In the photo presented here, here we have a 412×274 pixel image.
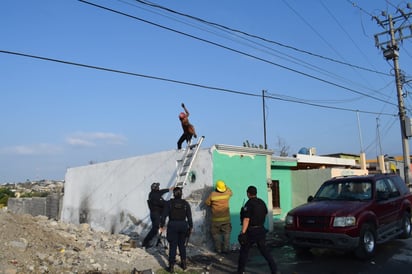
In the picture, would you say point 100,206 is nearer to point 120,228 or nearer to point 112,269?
point 120,228

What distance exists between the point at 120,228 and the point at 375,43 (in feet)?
55.8

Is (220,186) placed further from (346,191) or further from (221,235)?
(346,191)

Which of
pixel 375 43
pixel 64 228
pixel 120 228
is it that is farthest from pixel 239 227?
pixel 375 43

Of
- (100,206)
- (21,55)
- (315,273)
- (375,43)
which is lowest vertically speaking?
(315,273)

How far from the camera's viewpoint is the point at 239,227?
36.3ft

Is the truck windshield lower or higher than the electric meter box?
lower

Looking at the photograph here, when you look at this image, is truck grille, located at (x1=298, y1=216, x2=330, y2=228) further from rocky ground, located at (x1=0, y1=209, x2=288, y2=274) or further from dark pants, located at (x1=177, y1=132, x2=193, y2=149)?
dark pants, located at (x1=177, y1=132, x2=193, y2=149)

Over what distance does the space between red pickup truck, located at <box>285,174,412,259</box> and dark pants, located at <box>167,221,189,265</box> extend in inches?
106

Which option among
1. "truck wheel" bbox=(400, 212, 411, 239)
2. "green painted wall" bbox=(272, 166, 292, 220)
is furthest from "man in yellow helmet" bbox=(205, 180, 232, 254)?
"green painted wall" bbox=(272, 166, 292, 220)

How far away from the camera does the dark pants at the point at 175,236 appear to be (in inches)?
320

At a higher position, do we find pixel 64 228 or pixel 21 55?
pixel 21 55

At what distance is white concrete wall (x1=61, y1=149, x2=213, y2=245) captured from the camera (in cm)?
1086

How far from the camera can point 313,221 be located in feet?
28.7

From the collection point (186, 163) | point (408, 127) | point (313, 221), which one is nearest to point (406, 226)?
point (313, 221)
